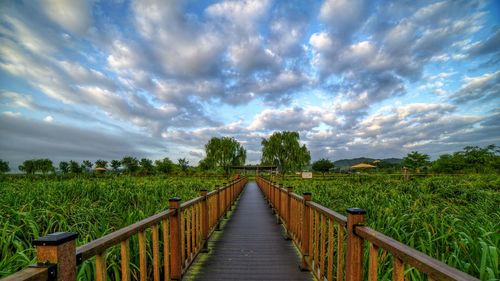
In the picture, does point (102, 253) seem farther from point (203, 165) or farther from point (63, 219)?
point (203, 165)

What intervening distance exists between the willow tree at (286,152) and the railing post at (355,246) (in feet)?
119

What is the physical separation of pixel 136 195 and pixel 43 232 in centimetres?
289

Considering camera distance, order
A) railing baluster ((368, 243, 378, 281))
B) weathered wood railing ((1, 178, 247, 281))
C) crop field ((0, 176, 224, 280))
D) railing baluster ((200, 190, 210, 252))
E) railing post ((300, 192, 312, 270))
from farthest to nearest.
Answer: railing baluster ((200, 190, 210, 252)), railing post ((300, 192, 312, 270)), crop field ((0, 176, 224, 280)), railing baluster ((368, 243, 378, 281)), weathered wood railing ((1, 178, 247, 281))

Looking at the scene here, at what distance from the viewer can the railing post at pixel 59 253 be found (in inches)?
48.4

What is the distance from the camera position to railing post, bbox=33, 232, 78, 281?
4.03ft

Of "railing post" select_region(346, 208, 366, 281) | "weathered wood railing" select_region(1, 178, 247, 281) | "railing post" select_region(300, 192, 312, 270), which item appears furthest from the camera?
"railing post" select_region(300, 192, 312, 270)

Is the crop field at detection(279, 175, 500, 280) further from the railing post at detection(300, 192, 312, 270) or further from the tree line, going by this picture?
the tree line

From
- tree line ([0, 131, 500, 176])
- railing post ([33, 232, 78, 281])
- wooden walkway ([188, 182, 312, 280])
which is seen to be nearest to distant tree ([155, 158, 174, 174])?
tree line ([0, 131, 500, 176])

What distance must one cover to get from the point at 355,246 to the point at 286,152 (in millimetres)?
36548

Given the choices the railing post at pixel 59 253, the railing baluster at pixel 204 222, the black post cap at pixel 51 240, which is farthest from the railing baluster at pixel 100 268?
the railing baluster at pixel 204 222

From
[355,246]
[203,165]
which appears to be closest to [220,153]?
[203,165]

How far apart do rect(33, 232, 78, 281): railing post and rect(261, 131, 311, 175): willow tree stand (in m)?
37.3

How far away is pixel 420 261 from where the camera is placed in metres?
1.29

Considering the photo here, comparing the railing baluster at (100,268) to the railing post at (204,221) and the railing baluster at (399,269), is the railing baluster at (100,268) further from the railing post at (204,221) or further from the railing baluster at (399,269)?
the railing post at (204,221)
